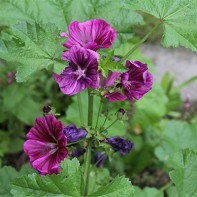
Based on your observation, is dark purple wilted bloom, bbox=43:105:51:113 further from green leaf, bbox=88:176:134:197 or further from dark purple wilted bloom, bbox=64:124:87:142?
green leaf, bbox=88:176:134:197

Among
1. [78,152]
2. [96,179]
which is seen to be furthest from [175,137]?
[78,152]

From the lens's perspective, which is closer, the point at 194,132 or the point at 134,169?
the point at 194,132

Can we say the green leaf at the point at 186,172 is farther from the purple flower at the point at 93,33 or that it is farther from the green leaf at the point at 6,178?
the green leaf at the point at 6,178

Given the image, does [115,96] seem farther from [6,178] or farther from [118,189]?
[6,178]

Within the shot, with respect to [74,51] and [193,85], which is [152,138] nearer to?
[193,85]

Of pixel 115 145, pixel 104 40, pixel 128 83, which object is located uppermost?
pixel 104 40

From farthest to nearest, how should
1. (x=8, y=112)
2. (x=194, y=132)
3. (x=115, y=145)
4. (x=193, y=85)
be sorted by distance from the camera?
(x=193, y=85)
(x=8, y=112)
(x=194, y=132)
(x=115, y=145)

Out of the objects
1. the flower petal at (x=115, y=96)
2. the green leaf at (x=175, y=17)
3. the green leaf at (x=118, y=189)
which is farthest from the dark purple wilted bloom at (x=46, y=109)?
the green leaf at (x=175, y=17)

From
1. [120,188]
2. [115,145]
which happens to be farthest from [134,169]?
[120,188]
